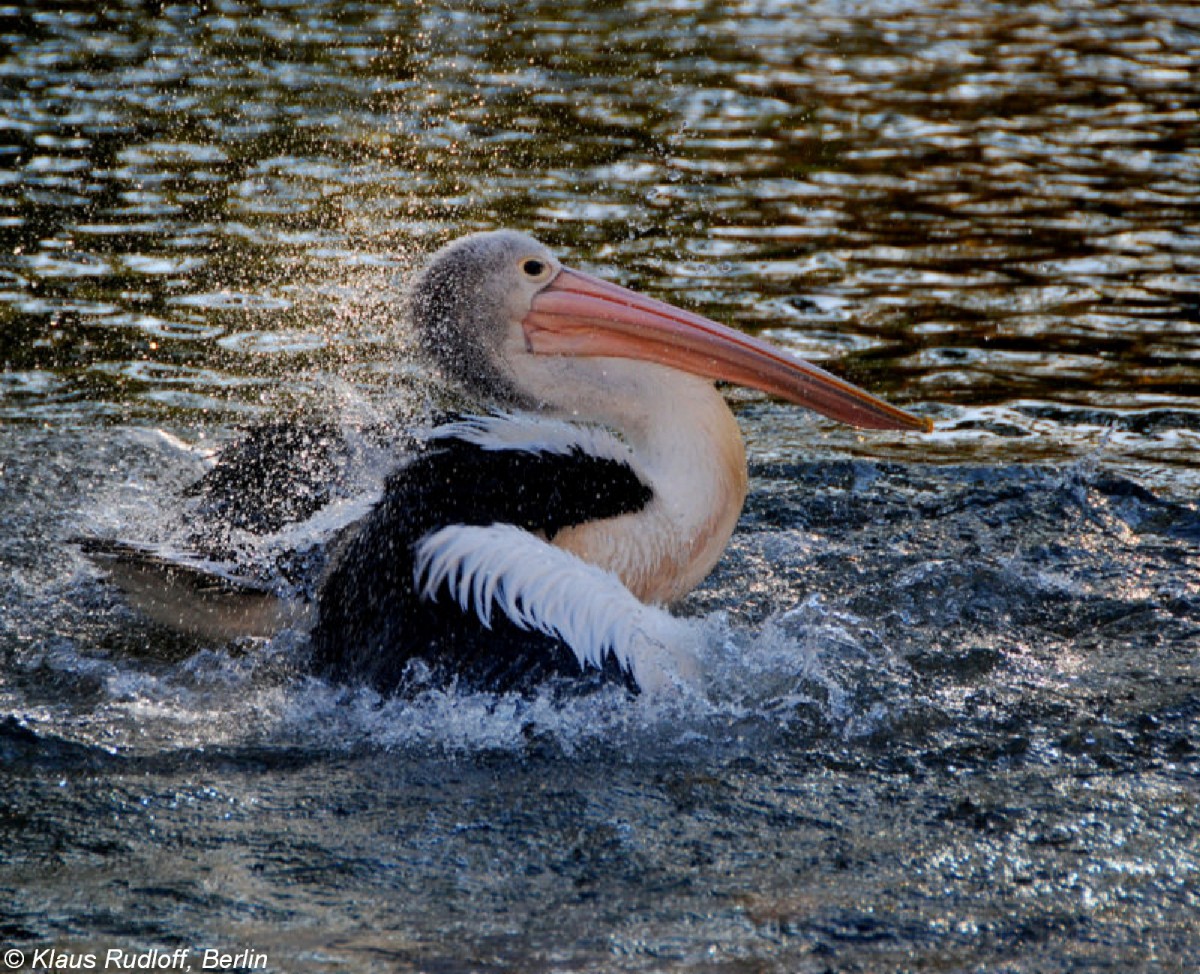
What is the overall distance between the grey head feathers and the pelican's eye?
0.8 inches

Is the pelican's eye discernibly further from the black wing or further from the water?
the water

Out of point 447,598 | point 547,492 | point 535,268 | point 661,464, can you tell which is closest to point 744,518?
point 661,464

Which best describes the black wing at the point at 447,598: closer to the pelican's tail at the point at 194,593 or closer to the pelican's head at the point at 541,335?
the pelican's tail at the point at 194,593

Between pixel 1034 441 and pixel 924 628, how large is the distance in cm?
187

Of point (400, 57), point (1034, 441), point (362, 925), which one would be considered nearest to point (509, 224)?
point (1034, 441)

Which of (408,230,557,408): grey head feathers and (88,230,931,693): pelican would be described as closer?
(88,230,931,693): pelican

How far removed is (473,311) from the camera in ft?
13.8

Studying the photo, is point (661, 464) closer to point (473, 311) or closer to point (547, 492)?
point (547, 492)

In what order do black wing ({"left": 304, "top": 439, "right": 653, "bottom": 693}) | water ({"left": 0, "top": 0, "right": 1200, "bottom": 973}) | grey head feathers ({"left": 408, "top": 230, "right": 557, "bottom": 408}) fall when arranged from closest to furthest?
water ({"left": 0, "top": 0, "right": 1200, "bottom": 973}) → black wing ({"left": 304, "top": 439, "right": 653, "bottom": 693}) → grey head feathers ({"left": 408, "top": 230, "right": 557, "bottom": 408})

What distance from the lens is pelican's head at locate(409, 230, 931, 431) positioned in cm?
420

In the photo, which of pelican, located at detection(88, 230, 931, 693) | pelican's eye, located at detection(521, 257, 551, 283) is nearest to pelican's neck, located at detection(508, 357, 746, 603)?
pelican, located at detection(88, 230, 931, 693)

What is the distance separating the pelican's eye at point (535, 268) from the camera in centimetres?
426

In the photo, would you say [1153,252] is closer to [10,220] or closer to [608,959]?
[10,220]

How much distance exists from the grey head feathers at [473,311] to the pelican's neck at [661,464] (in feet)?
0.33
